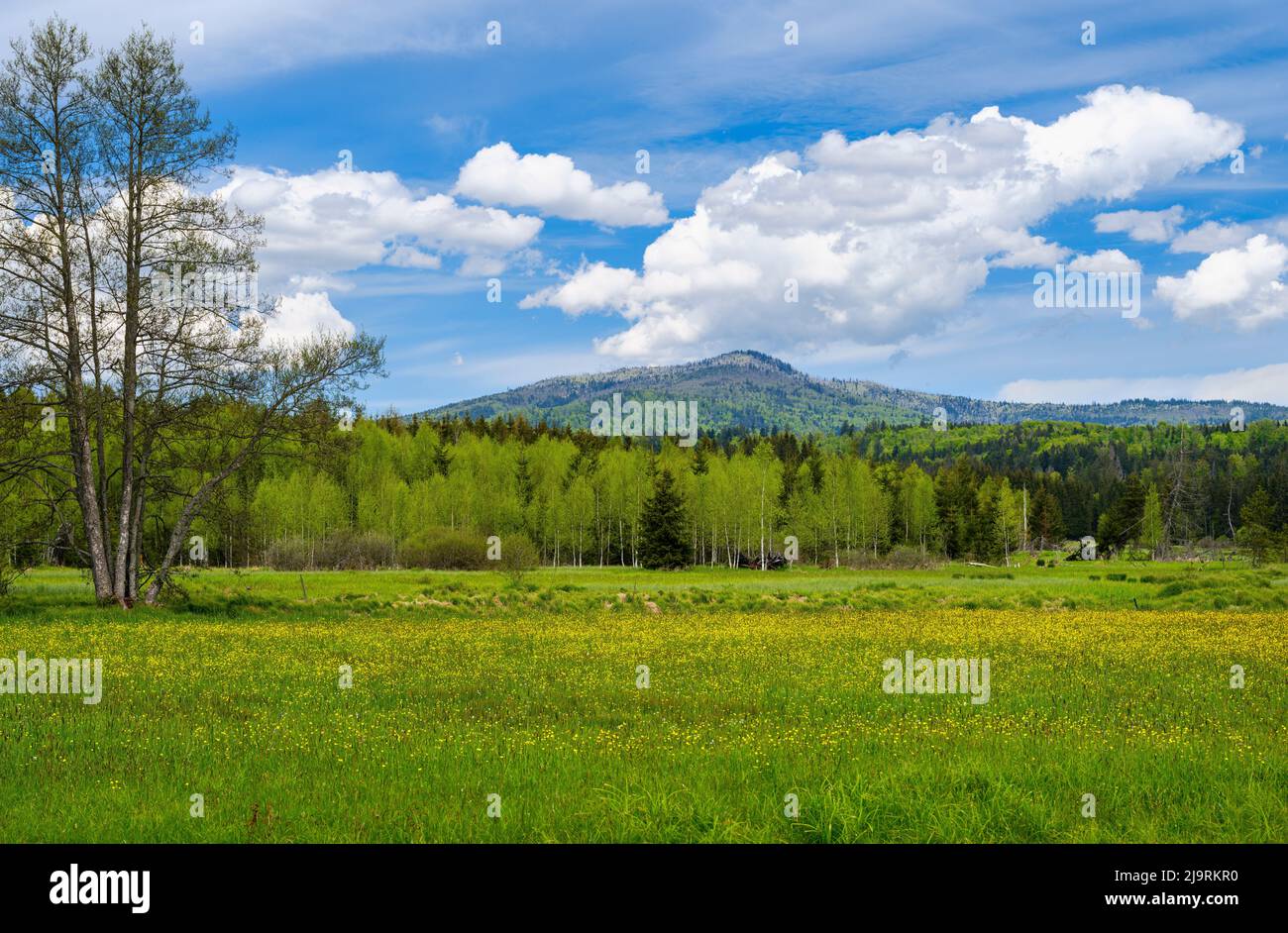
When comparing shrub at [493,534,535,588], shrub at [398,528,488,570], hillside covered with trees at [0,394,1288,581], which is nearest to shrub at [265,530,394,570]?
hillside covered with trees at [0,394,1288,581]

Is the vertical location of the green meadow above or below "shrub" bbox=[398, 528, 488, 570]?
above

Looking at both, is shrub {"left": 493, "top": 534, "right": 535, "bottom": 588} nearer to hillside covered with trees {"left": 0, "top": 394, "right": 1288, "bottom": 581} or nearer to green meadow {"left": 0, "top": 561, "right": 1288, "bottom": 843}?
hillside covered with trees {"left": 0, "top": 394, "right": 1288, "bottom": 581}

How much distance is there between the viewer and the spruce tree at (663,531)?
97.6m

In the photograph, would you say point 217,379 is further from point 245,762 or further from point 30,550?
point 245,762

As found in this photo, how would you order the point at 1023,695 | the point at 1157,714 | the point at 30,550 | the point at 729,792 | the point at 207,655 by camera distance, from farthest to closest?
1. the point at 30,550
2. the point at 207,655
3. the point at 1023,695
4. the point at 1157,714
5. the point at 729,792

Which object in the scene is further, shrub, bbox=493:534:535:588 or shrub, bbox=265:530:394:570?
shrub, bbox=265:530:394:570

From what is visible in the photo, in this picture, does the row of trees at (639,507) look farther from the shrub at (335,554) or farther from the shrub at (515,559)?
the shrub at (515,559)

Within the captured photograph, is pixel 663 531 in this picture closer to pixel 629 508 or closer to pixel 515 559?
pixel 629 508

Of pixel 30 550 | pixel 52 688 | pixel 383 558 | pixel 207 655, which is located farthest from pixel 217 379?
pixel 383 558

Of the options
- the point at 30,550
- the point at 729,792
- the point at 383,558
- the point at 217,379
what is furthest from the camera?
the point at 383,558

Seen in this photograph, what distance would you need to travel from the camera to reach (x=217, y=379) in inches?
1271

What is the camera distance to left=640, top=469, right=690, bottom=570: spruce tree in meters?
97.6

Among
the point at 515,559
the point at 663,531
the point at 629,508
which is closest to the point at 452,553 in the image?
the point at 515,559
